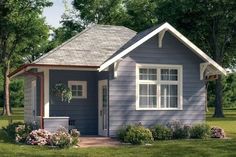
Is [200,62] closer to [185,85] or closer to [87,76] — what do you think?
[185,85]

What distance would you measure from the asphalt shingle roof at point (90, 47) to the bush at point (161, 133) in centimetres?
363

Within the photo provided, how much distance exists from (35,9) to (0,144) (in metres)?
32.5

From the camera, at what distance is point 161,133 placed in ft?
62.7

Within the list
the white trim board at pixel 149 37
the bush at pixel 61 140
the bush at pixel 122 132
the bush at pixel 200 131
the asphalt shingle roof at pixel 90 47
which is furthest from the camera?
the bush at pixel 200 131

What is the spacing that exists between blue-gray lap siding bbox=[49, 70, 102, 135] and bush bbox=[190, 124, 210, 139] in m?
4.42

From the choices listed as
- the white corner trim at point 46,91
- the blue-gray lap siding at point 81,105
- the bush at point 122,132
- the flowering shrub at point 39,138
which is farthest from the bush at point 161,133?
the white corner trim at point 46,91

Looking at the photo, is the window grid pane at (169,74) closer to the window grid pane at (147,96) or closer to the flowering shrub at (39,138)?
the window grid pane at (147,96)

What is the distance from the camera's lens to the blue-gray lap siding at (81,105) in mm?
20516

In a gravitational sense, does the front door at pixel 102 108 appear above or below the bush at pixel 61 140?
above

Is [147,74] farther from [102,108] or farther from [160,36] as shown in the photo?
[102,108]

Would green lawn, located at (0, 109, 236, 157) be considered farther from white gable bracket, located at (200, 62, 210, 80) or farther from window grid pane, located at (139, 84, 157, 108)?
white gable bracket, located at (200, 62, 210, 80)

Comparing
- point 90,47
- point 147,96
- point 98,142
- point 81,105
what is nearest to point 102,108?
point 81,105

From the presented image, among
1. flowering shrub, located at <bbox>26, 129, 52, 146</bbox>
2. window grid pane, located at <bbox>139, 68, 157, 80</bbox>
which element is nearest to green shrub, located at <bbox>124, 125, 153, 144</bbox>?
window grid pane, located at <bbox>139, 68, 157, 80</bbox>

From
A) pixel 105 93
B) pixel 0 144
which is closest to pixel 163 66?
pixel 105 93
